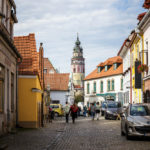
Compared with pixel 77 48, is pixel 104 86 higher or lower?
lower

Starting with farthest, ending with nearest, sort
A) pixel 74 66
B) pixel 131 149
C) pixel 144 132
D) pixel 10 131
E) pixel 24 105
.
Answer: pixel 74 66 < pixel 24 105 < pixel 10 131 < pixel 144 132 < pixel 131 149

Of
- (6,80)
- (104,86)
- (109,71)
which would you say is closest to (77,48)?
(104,86)

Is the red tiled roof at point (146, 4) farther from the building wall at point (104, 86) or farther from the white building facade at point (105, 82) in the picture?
the building wall at point (104, 86)

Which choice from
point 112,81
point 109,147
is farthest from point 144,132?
point 112,81

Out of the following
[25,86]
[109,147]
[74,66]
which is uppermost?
[74,66]

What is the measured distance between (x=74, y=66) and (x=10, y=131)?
170212 millimetres

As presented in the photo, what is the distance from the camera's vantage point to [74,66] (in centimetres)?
18838

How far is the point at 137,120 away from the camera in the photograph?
14664 millimetres

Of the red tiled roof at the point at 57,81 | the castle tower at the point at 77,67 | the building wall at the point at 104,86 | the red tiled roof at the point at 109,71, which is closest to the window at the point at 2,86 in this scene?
the red tiled roof at the point at 109,71

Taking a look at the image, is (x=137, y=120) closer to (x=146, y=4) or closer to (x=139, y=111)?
(x=139, y=111)

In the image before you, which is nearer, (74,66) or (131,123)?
(131,123)

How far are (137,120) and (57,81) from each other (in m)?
56.5

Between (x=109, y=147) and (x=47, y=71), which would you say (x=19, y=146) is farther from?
(x=47, y=71)

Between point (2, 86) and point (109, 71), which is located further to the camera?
point (109, 71)
